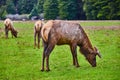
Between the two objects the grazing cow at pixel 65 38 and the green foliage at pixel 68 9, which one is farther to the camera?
the green foliage at pixel 68 9

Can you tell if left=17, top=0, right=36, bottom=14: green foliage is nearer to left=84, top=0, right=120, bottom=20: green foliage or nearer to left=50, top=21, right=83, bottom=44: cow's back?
left=84, top=0, right=120, bottom=20: green foliage

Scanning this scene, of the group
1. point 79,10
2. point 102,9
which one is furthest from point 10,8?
point 102,9

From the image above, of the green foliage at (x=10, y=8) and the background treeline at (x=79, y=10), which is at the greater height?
the background treeline at (x=79, y=10)

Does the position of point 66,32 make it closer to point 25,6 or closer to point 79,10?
point 79,10

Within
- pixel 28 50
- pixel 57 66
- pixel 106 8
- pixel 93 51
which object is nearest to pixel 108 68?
pixel 93 51

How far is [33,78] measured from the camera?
14.8 metres

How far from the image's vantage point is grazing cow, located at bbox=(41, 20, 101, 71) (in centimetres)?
1625

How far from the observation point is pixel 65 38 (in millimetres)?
16859

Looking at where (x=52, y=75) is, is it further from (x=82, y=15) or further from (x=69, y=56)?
(x=82, y=15)

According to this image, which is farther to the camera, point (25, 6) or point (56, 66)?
point (25, 6)

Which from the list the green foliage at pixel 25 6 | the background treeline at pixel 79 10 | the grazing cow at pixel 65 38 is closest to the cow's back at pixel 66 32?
the grazing cow at pixel 65 38

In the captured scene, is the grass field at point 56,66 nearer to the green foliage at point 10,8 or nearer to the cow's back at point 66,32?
the cow's back at point 66,32

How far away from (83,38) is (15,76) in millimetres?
4142

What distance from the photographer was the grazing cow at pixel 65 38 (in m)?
16.3
